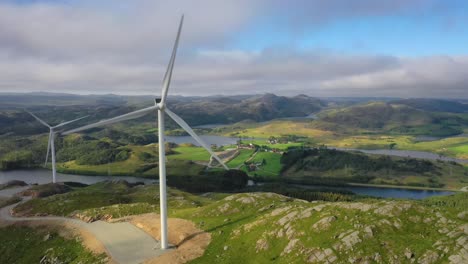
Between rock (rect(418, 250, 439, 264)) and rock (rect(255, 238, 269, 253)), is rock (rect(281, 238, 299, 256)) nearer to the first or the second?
rock (rect(255, 238, 269, 253))

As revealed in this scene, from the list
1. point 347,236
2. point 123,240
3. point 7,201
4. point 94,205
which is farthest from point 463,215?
point 7,201

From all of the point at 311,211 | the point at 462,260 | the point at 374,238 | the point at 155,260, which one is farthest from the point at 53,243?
the point at 462,260

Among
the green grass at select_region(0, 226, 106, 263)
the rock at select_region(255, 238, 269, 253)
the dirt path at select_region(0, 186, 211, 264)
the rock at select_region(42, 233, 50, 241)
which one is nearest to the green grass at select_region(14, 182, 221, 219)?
the dirt path at select_region(0, 186, 211, 264)

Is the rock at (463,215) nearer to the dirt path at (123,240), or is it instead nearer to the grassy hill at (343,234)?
the grassy hill at (343,234)

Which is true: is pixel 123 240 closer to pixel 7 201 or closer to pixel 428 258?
pixel 428 258

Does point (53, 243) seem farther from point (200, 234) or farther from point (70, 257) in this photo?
point (200, 234)
